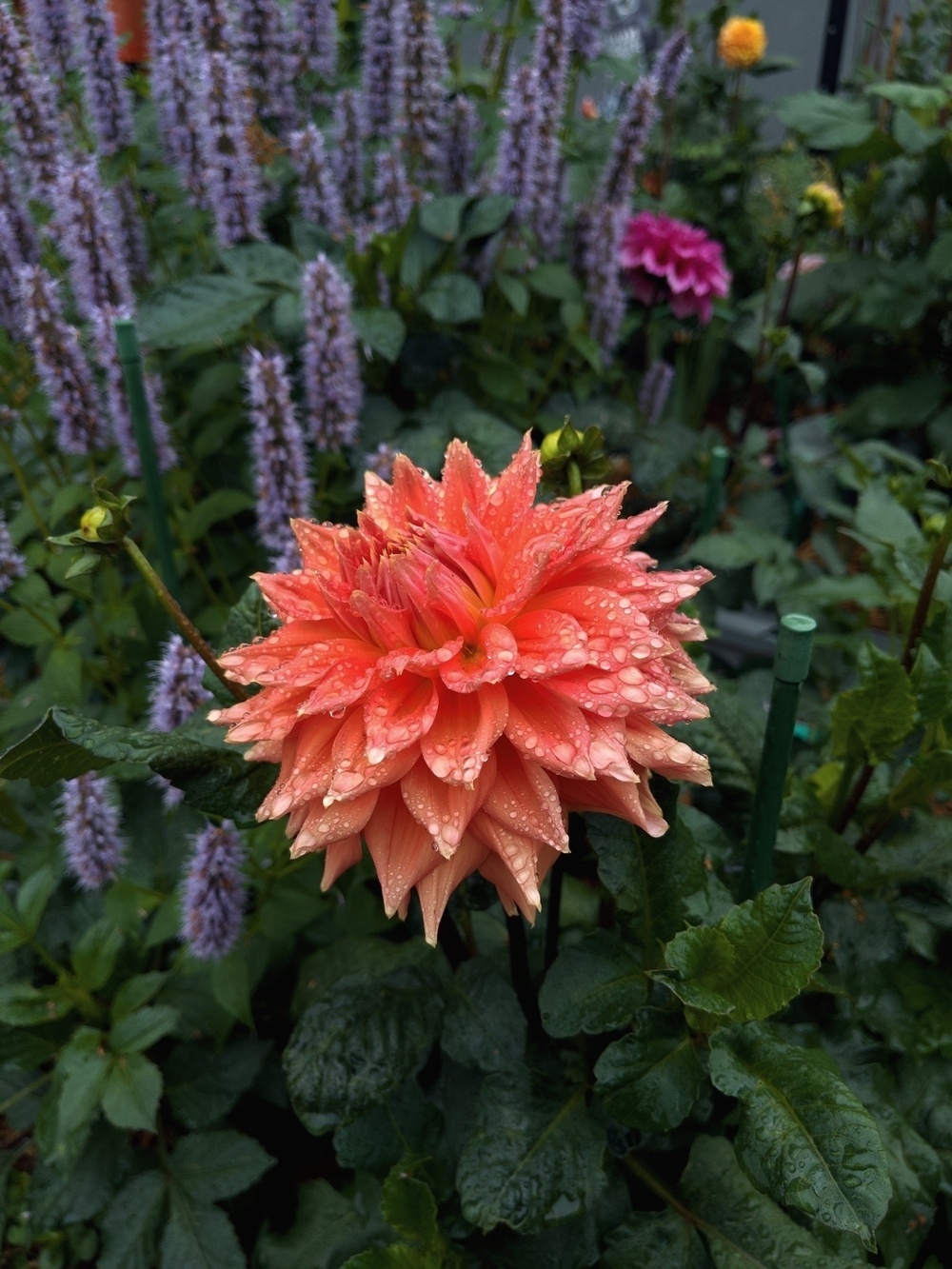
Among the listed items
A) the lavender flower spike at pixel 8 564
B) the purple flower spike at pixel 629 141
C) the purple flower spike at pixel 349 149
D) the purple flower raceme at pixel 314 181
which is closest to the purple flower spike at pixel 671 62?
the purple flower spike at pixel 629 141

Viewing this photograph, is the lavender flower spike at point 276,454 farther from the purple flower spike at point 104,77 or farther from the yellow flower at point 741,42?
the yellow flower at point 741,42

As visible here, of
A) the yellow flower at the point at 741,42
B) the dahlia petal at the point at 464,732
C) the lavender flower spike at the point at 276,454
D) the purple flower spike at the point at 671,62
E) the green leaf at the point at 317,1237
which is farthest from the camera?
the yellow flower at the point at 741,42

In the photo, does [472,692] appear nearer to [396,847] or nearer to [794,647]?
[396,847]

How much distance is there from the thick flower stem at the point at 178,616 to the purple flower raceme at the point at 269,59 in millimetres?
1352

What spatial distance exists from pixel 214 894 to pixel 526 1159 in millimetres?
480

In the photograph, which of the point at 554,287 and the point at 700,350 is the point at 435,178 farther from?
the point at 700,350

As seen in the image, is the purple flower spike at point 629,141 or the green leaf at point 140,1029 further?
the purple flower spike at point 629,141

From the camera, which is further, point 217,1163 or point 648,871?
point 217,1163

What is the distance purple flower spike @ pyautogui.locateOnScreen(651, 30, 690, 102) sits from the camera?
2.22 meters

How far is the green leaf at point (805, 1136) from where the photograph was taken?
2.17ft

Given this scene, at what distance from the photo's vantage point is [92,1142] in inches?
49.4

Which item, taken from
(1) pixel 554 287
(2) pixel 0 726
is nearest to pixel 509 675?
(2) pixel 0 726

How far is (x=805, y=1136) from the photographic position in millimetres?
703

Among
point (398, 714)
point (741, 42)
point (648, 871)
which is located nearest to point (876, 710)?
point (648, 871)
